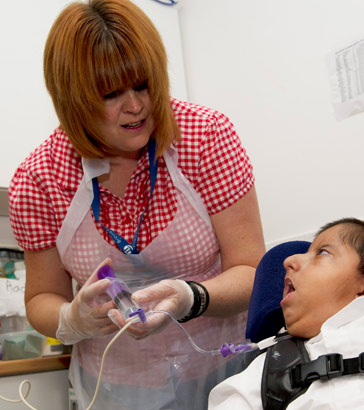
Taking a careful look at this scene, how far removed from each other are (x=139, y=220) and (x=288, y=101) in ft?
3.25

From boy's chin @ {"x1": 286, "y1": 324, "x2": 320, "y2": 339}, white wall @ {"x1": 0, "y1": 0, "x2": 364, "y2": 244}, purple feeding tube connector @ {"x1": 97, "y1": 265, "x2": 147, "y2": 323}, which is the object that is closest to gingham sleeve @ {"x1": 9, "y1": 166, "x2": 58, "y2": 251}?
purple feeding tube connector @ {"x1": 97, "y1": 265, "x2": 147, "y2": 323}

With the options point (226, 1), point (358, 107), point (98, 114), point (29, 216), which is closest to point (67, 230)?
point (29, 216)

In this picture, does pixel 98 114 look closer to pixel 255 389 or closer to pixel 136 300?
pixel 136 300

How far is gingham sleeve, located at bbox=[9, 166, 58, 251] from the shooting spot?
137 centimetres

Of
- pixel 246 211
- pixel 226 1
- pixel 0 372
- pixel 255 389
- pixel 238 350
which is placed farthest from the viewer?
pixel 226 1

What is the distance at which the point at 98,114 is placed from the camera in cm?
121

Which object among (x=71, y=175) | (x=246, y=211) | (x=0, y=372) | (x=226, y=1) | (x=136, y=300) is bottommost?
(x=0, y=372)

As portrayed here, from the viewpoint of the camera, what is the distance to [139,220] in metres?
1.32

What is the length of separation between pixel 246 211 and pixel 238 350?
13.8 inches

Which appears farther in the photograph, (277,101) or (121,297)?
(277,101)

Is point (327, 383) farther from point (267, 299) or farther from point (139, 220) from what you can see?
point (139, 220)

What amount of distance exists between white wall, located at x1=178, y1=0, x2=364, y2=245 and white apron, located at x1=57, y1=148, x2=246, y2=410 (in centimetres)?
70

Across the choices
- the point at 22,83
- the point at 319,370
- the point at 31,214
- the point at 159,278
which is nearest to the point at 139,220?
the point at 159,278

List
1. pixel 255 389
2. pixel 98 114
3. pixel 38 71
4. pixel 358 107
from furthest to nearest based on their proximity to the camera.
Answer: pixel 38 71 → pixel 358 107 → pixel 98 114 → pixel 255 389
